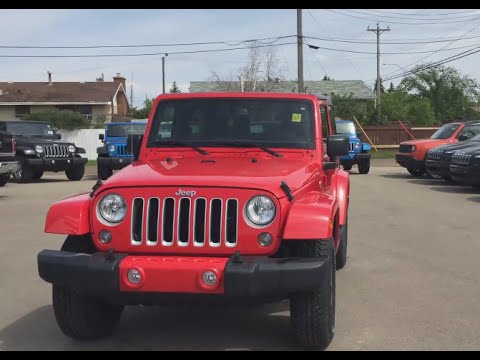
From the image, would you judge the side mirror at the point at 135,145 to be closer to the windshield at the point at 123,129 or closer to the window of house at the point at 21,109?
the windshield at the point at 123,129

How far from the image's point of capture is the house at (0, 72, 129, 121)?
50625 mm

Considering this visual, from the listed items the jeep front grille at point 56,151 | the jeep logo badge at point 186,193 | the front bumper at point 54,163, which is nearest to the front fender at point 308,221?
the jeep logo badge at point 186,193

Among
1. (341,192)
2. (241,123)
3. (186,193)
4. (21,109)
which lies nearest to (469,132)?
(341,192)

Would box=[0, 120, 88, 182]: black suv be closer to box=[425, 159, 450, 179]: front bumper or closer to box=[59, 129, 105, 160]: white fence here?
box=[425, 159, 450, 179]: front bumper

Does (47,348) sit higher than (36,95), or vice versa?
(36,95)

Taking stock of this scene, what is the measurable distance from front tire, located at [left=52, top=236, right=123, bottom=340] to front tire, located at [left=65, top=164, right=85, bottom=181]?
15.5m

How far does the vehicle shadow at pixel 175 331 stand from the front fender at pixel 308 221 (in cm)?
86

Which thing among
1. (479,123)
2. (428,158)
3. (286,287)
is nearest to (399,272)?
(286,287)

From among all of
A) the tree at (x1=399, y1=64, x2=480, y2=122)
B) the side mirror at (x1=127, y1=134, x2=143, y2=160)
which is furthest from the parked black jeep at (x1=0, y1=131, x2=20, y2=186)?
the tree at (x1=399, y1=64, x2=480, y2=122)

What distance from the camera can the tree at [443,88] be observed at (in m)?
61.4

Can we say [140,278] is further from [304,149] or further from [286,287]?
[304,149]

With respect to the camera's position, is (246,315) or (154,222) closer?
(154,222)
